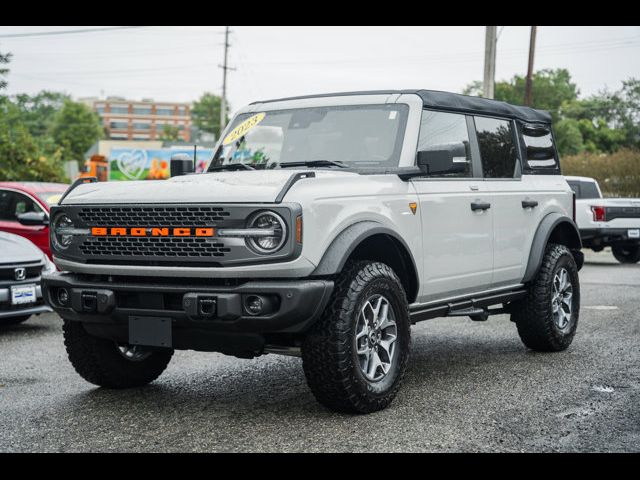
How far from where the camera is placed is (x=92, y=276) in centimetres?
540

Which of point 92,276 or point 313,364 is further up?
point 92,276

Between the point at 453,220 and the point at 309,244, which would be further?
the point at 453,220

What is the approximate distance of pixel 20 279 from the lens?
8875 mm

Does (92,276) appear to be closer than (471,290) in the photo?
Yes

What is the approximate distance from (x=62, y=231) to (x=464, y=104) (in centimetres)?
315

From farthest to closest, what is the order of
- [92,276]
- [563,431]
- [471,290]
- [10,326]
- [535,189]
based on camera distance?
[10,326] → [535,189] → [471,290] → [92,276] → [563,431]

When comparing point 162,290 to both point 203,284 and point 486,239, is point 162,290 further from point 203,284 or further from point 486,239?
point 486,239

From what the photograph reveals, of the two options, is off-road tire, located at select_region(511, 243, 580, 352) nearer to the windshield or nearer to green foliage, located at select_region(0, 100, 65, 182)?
the windshield

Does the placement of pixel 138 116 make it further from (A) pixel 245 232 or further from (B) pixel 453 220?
(A) pixel 245 232

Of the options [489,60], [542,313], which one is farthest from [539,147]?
[489,60]

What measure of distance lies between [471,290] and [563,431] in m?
1.84

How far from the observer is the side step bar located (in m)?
5.96

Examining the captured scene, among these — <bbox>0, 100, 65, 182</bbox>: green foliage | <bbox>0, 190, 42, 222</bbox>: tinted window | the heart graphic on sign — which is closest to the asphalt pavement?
<bbox>0, 190, 42, 222</bbox>: tinted window
